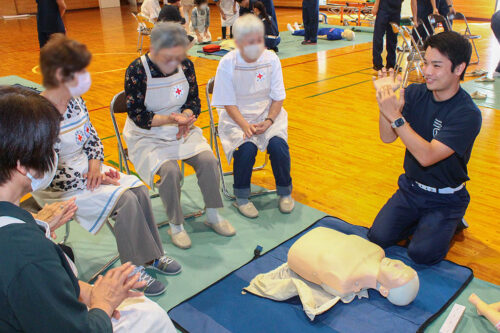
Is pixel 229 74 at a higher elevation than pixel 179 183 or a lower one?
higher

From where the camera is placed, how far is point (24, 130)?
1091 millimetres

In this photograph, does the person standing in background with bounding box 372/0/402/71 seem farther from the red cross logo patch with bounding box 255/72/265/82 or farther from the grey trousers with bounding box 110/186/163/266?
the grey trousers with bounding box 110/186/163/266

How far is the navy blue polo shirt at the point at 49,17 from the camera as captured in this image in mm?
4531

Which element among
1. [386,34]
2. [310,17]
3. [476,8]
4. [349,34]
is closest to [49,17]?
[386,34]

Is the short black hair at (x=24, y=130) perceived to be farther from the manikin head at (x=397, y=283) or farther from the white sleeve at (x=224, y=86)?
the white sleeve at (x=224, y=86)

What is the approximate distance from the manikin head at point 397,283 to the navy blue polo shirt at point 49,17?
4009mm

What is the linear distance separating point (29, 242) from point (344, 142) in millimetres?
3548

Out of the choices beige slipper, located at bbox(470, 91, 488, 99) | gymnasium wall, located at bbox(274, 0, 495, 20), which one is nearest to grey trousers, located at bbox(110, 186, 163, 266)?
beige slipper, located at bbox(470, 91, 488, 99)

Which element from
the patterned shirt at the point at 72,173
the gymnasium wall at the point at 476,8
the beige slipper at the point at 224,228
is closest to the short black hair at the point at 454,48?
the beige slipper at the point at 224,228

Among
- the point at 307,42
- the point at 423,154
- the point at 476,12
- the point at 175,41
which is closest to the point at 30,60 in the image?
the point at 307,42

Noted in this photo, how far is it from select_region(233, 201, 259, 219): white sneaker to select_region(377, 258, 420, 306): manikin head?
3.46 ft

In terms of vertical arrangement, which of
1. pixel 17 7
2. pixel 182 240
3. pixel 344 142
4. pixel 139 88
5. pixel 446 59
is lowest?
pixel 182 240

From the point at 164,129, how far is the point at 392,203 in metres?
1.50

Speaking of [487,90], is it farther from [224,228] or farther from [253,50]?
[224,228]
